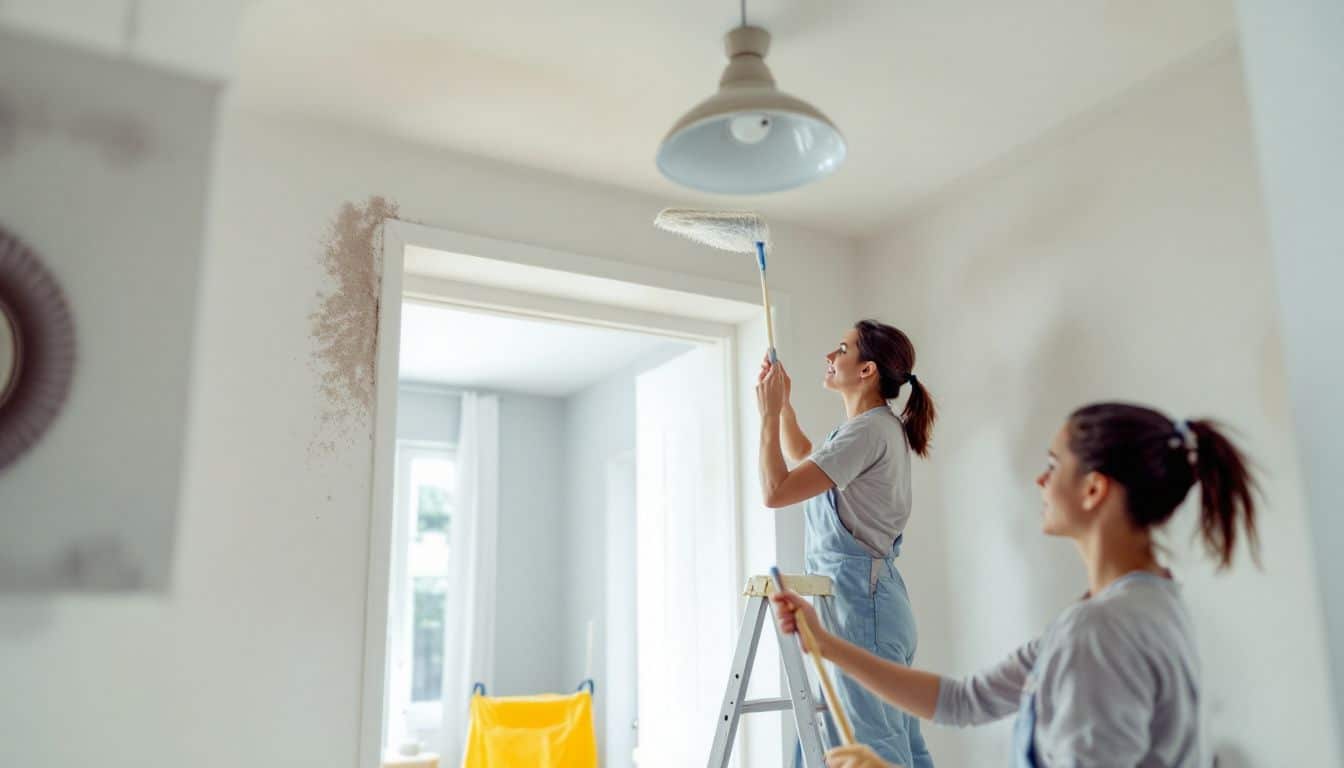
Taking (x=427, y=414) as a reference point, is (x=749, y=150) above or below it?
below

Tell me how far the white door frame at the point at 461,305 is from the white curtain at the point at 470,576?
2615 mm

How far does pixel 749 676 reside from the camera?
6.02 ft

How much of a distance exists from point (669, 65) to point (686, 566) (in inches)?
65.0

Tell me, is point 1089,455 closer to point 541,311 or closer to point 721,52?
point 721,52

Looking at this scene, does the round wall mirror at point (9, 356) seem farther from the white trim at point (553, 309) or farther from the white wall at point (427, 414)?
the white wall at point (427, 414)

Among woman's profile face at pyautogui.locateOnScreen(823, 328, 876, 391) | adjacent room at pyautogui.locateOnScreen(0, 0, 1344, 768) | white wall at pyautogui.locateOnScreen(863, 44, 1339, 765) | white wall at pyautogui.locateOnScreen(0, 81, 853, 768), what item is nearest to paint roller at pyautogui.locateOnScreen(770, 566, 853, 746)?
adjacent room at pyautogui.locateOnScreen(0, 0, 1344, 768)

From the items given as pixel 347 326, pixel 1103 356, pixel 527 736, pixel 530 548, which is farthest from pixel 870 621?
pixel 530 548

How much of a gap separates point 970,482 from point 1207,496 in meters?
1.47

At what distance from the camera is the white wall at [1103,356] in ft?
5.93

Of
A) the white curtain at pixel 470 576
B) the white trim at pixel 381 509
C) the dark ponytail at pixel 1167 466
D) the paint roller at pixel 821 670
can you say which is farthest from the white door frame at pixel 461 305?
the white curtain at pixel 470 576

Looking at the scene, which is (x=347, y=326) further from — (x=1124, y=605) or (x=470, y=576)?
(x=470, y=576)

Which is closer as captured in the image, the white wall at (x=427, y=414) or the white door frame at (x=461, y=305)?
the white door frame at (x=461, y=305)

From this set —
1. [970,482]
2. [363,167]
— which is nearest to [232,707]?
[363,167]

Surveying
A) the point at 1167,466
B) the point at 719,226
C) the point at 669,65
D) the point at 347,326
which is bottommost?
the point at 1167,466
